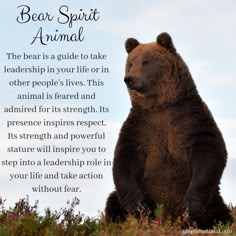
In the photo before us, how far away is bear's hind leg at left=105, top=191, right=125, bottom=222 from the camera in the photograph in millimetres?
8195

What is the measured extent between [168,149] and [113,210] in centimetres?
104

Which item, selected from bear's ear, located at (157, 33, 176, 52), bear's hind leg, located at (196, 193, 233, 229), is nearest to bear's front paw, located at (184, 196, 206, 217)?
bear's hind leg, located at (196, 193, 233, 229)

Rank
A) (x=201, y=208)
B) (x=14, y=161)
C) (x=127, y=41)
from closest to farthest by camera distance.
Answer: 1. (x=201, y=208)
2. (x=127, y=41)
3. (x=14, y=161)

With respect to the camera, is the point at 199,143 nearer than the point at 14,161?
Yes

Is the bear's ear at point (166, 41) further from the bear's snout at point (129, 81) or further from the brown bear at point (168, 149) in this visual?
the bear's snout at point (129, 81)

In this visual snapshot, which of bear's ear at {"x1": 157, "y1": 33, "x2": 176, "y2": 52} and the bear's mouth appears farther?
bear's ear at {"x1": 157, "y1": 33, "x2": 176, "y2": 52}

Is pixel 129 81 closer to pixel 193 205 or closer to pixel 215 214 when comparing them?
pixel 193 205

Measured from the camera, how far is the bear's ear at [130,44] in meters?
8.57

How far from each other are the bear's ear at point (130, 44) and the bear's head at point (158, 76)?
23 centimetres

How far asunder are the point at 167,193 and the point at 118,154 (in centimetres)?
71

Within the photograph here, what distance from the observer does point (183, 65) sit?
8148 millimetres

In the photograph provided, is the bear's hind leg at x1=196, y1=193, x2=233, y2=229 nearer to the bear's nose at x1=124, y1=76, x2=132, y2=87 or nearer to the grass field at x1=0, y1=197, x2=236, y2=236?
the grass field at x1=0, y1=197, x2=236, y2=236

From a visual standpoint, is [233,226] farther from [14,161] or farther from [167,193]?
[14,161]

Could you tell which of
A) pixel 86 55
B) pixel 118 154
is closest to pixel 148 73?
pixel 118 154
